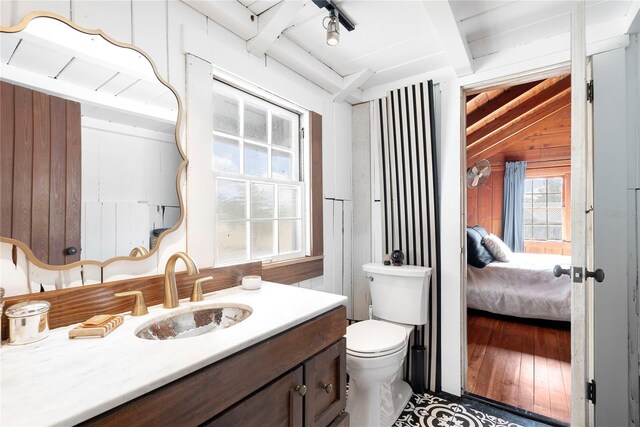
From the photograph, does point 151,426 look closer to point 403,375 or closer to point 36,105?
point 36,105

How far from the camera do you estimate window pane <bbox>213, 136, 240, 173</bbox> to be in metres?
1.57

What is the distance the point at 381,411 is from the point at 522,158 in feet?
15.9

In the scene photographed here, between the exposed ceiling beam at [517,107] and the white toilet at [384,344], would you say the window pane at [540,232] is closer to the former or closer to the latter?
the exposed ceiling beam at [517,107]

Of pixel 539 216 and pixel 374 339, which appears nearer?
pixel 374 339

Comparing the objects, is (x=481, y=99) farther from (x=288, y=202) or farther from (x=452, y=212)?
(x=288, y=202)

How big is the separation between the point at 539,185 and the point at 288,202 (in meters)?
4.87

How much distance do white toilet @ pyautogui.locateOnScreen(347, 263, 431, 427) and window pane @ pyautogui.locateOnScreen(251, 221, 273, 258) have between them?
70cm

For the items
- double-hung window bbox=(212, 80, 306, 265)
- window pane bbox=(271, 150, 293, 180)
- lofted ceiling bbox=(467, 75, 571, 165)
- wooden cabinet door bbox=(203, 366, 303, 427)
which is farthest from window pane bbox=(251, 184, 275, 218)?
lofted ceiling bbox=(467, 75, 571, 165)

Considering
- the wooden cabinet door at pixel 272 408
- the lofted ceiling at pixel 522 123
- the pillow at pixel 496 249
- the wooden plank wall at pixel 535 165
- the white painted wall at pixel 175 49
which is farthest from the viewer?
the wooden plank wall at pixel 535 165

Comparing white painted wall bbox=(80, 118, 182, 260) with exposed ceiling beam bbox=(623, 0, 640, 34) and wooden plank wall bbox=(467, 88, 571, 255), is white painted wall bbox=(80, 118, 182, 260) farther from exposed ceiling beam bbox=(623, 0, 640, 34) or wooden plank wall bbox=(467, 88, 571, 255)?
wooden plank wall bbox=(467, 88, 571, 255)

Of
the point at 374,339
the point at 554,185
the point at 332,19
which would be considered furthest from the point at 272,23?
the point at 554,185

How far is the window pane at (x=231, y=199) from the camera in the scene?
159 cm

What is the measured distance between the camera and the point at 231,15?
1405 millimetres

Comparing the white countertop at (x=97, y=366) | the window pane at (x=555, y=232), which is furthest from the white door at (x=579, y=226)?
the window pane at (x=555, y=232)
